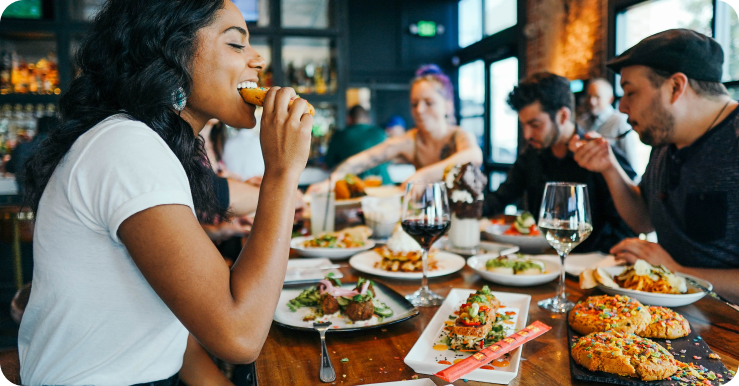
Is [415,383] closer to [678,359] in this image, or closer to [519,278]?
[678,359]

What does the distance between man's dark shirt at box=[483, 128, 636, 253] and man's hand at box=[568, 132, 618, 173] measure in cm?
41

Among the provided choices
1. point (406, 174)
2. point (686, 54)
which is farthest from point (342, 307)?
point (406, 174)

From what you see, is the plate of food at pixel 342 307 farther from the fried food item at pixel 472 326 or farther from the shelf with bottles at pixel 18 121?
the shelf with bottles at pixel 18 121

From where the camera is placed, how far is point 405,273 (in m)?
1.43

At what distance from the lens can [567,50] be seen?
5574 mm

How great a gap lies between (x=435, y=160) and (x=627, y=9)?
2.91 m

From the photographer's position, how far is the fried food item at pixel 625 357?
2.55 feet

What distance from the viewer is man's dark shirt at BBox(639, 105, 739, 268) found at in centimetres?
164

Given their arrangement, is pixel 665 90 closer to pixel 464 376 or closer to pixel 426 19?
pixel 464 376

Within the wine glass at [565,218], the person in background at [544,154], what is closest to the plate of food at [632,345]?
the wine glass at [565,218]

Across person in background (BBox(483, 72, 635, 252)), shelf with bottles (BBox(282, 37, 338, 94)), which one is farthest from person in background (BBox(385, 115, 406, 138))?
person in background (BBox(483, 72, 635, 252))

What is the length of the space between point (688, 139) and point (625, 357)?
135cm

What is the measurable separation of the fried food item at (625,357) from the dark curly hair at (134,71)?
915 mm

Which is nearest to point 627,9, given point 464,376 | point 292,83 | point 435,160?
point 435,160
